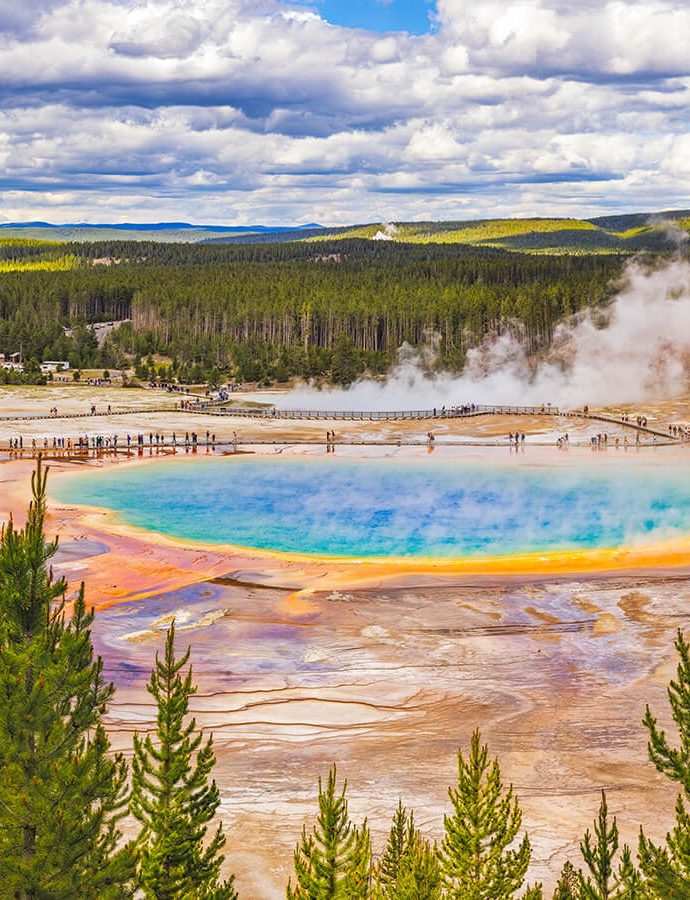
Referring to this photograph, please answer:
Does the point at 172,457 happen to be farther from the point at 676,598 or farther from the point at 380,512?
the point at 676,598

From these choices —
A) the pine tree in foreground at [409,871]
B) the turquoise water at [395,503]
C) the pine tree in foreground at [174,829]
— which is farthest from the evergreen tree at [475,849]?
the turquoise water at [395,503]

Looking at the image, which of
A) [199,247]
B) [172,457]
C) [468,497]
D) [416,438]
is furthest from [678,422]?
[199,247]

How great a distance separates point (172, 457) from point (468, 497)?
16581 millimetres

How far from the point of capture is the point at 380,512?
4178 cm

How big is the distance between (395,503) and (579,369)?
135ft

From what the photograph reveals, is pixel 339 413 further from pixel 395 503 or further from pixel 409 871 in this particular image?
pixel 409 871

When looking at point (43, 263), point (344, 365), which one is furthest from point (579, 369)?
point (43, 263)

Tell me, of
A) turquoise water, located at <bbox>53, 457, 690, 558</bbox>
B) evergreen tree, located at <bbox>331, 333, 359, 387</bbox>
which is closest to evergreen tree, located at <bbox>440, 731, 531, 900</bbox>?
turquoise water, located at <bbox>53, 457, 690, 558</bbox>

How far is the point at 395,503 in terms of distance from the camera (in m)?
43.6

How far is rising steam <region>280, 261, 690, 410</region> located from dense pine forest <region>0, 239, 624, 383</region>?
2195mm

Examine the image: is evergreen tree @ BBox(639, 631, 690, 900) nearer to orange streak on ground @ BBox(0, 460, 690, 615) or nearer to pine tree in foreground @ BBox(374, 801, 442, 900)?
pine tree in foreground @ BBox(374, 801, 442, 900)

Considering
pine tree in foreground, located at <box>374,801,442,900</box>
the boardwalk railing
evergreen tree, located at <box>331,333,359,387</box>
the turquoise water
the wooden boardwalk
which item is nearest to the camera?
pine tree in foreground, located at <box>374,801,442,900</box>

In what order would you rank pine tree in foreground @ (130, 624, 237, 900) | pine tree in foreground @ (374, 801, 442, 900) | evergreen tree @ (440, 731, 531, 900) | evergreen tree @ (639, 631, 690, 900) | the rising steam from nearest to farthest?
pine tree in foreground @ (374, 801, 442, 900) < evergreen tree @ (639, 631, 690, 900) < pine tree in foreground @ (130, 624, 237, 900) < evergreen tree @ (440, 731, 531, 900) < the rising steam

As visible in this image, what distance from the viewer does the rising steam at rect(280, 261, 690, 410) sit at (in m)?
76.8
